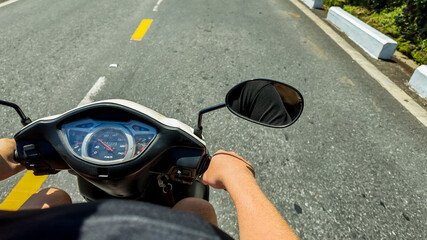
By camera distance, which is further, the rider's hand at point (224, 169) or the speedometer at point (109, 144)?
the rider's hand at point (224, 169)

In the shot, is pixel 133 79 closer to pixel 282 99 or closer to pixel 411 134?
pixel 282 99

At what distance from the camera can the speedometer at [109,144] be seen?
1099 mm

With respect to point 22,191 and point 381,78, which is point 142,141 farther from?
point 381,78

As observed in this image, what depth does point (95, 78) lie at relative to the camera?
387 centimetres

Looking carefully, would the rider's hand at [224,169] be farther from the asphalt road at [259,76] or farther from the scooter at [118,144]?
the asphalt road at [259,76]

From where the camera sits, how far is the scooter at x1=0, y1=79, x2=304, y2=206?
1.07 m

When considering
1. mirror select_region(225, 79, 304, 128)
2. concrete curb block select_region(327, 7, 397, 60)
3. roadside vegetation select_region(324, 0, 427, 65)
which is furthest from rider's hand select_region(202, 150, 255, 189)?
roadside vegetation select_region(324, 0, 427, 65)

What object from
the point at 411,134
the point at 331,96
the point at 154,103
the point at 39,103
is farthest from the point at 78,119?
the point at 411,134

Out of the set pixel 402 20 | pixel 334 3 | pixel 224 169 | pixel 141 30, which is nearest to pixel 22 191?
pixel 224 169

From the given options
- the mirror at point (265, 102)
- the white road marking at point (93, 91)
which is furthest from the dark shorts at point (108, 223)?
the white road marking at point (93, 91)

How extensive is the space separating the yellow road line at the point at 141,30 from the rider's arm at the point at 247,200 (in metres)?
4.63

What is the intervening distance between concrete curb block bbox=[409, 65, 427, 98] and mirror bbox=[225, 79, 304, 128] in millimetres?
3842

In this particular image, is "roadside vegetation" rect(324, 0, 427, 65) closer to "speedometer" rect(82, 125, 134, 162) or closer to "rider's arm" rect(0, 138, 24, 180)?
"speedometer" rect(82, 125, 134, 162)

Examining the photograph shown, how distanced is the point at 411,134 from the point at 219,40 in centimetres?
379
